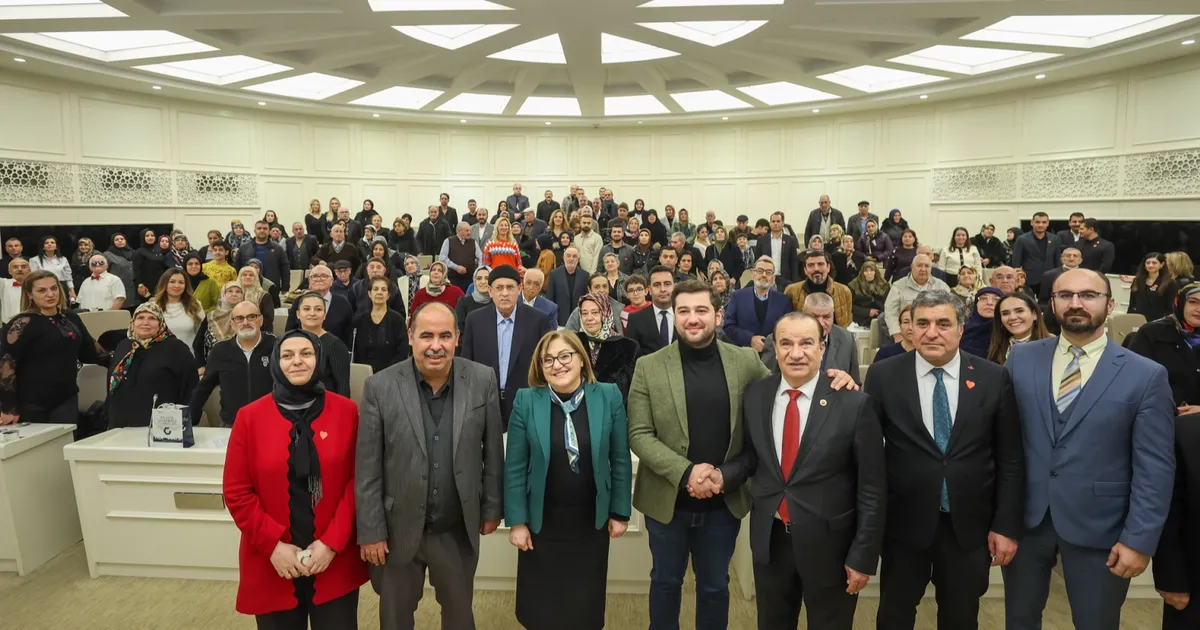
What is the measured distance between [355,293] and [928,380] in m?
4.94

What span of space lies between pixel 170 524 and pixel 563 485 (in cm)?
239

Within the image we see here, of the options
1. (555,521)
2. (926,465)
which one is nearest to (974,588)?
(926,465)

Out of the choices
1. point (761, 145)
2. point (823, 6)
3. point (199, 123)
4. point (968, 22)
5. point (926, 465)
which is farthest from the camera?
point (761, 145)

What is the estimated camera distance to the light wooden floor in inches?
121

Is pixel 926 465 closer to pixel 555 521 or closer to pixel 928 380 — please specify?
pixel 928 380

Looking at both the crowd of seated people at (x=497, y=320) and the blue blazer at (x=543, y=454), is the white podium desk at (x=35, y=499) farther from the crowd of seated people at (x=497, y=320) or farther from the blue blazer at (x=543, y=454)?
the blue blazer at (x=543, y=454)

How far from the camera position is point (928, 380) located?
2363 mm

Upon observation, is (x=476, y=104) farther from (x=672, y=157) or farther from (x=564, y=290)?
(x=564, y=290)

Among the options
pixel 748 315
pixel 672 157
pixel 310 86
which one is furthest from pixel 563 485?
pixel 672 157

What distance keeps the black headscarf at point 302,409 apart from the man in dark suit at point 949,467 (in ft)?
6.71

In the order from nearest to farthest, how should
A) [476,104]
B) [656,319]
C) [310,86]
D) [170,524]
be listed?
[170,524], [656,319], [310,86], [476,104]

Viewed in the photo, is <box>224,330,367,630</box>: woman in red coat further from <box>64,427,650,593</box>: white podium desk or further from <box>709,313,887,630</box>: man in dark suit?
<box>709,313,887,630</box>: man in dark suit

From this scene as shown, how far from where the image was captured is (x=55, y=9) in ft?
25.4

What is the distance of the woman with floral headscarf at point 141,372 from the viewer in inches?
149
